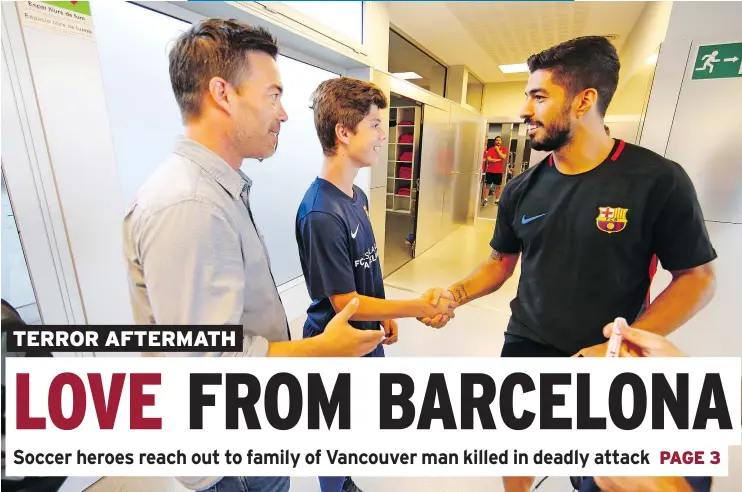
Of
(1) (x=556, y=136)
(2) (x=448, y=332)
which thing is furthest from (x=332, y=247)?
(2) (x=448, y=332)

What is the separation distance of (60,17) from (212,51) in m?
0.81

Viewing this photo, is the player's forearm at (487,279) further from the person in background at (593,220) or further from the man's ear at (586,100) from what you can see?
the man's ear at (586,100)

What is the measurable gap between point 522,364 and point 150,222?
643 millimetres

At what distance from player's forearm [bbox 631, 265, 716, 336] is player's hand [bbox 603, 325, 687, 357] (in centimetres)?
16

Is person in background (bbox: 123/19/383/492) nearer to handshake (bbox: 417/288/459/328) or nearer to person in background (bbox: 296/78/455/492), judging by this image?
person in background (bbox: 296/78/455/492)

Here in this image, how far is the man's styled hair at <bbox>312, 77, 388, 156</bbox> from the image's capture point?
80 cm

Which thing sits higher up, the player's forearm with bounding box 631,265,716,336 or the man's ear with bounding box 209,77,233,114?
the man's ear with bounding box 209,77,233,114

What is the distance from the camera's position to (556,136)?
22.6 inches

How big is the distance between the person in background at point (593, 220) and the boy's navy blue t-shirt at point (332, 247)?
41cm

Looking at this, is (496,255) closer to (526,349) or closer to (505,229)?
(505,229)

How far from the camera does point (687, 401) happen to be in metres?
0.48

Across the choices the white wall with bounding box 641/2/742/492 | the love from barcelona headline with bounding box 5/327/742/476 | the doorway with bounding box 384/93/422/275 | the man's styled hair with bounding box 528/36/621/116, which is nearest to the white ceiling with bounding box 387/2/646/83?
the man's styled hair with bounding box 528/36/621/116

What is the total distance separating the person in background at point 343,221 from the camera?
0.75m

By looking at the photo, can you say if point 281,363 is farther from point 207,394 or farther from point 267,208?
point 267,208
